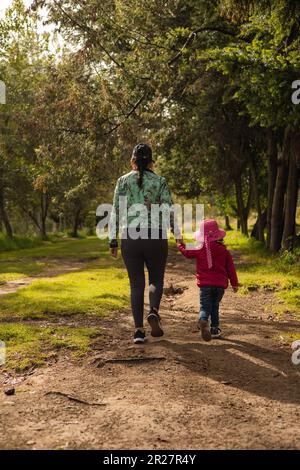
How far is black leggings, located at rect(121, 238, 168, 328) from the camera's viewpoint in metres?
7.08

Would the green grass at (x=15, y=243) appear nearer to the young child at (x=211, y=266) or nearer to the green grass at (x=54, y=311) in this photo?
the green grass at (x=54, y=311)

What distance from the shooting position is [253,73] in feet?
39.2

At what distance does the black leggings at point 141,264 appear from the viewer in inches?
279

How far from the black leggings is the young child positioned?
0.37 metres

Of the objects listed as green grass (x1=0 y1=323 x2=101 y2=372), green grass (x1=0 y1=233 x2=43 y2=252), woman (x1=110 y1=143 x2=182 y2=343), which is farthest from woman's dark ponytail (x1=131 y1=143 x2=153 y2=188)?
green grass (x1=0 y1=233 x2=43 y2=252)

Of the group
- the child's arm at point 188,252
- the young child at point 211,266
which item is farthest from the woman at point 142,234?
the young child at point 211,266

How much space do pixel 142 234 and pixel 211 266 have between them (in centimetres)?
107

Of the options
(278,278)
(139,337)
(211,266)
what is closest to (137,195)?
(211,266)

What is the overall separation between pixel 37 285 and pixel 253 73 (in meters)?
7.21

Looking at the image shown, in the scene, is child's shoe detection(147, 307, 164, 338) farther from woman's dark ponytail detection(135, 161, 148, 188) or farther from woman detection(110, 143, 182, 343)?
woman's dark ponytail detection(135, 161, 148, 188)

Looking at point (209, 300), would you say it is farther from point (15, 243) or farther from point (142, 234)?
point (15, 243)

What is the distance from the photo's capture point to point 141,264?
7250mm

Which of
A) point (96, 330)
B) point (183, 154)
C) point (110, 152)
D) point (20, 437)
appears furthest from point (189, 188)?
point (20, 437)

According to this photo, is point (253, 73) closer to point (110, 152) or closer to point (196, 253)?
point (110, 152)
